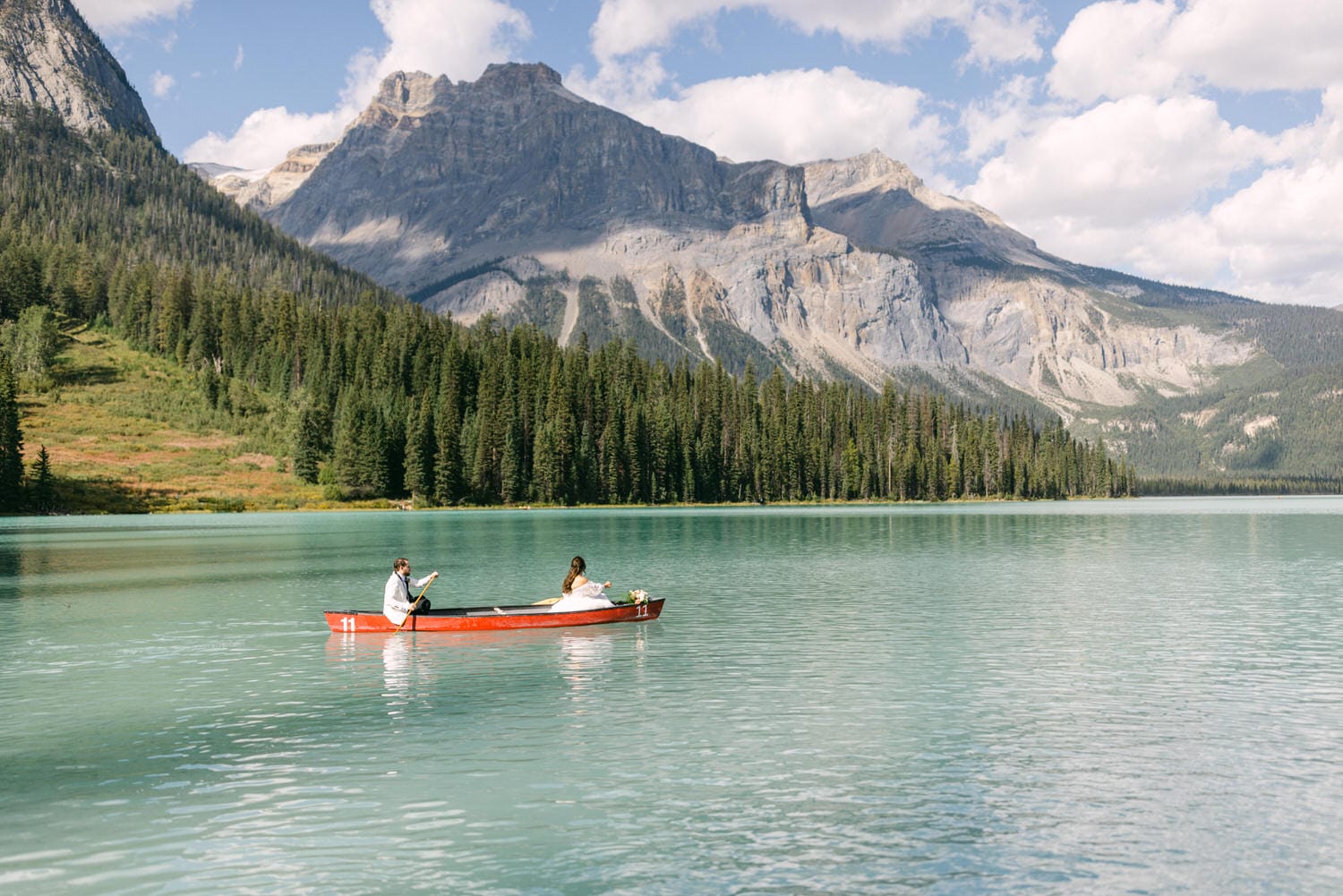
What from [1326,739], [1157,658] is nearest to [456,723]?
[1326,739]

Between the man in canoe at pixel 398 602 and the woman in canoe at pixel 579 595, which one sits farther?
the woman in canoe at pixel 579 595

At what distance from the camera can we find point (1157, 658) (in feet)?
112

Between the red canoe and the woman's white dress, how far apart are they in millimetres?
197

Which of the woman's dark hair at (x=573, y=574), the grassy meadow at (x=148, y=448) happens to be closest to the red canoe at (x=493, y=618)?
the woman's dark hair at (x=573, y=574)

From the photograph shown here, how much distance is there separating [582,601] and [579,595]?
34cm

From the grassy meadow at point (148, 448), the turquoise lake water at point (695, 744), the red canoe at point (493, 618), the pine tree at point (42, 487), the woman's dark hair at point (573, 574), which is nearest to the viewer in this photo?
the turquoise lake water at point (695, 744)

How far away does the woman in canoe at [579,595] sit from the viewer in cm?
4269

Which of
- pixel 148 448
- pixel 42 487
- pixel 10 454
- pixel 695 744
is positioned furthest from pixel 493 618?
pixel 148 448

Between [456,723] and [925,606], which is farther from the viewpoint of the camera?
[925,606]

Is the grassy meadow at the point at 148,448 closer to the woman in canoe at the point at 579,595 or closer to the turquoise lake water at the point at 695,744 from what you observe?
the turquoise lake water at the point at 695,744

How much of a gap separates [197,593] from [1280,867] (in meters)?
52.1

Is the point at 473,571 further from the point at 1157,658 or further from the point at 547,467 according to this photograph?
the point at 547,467

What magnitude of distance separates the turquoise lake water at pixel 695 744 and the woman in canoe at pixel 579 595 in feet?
3.87

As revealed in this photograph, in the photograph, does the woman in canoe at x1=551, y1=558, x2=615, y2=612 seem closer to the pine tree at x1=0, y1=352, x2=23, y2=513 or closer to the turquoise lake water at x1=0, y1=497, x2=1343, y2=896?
the turquoise lake water at x1=0, y1=497, x2=1343, y2=896
